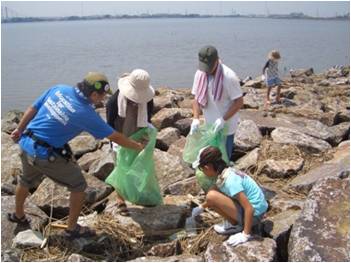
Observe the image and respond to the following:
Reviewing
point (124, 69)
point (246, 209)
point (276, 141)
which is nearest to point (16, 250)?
point (246, 209)

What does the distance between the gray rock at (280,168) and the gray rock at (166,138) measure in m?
1.69

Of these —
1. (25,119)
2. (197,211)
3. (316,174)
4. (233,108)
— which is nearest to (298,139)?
(316,174)

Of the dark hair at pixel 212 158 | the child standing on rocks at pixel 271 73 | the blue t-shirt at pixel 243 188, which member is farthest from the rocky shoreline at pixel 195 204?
the child standing on rocks at pixel 271 73

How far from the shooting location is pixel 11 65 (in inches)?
1178

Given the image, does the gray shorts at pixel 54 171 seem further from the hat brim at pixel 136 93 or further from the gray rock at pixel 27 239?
the hat brim at pixel 136 93

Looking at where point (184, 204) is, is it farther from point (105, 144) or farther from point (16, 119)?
point (16, 119)

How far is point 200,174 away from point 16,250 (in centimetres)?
195

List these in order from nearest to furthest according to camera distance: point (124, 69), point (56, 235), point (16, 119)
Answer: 1. point (56, 235)
2. point (16, 119)
3. point (124, 69)

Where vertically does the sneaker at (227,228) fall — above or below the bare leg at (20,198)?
below

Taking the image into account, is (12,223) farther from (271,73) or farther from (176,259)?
(271,73)

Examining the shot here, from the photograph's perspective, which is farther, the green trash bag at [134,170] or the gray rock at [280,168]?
the gray rock at [280,168]

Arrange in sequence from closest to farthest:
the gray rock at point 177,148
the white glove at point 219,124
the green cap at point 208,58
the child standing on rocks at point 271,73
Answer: the green cap at point 208,58, the white glove at point 219,124, the gray rock at point 177,148, the child standing on rocks at point 271,73

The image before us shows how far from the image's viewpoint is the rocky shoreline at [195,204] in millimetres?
4102

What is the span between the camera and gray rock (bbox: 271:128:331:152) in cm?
724
